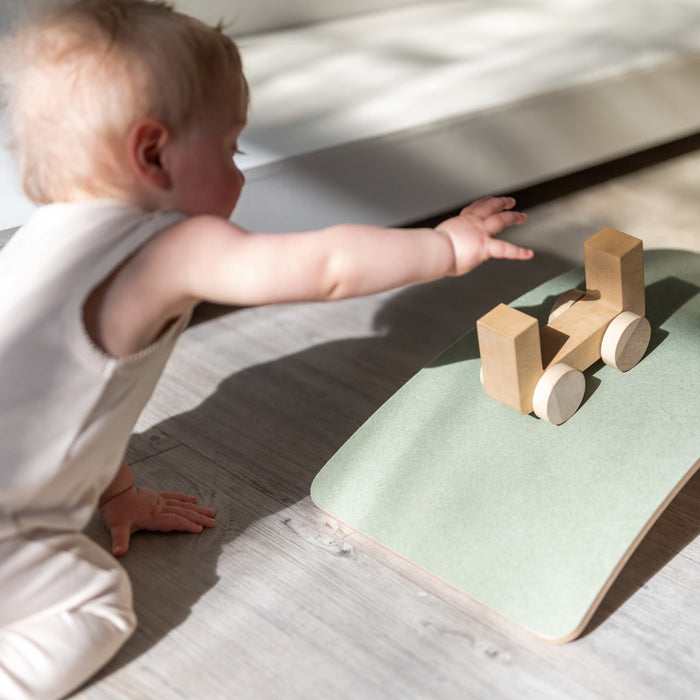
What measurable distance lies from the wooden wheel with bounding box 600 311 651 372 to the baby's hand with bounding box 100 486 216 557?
46 cm

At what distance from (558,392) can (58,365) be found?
1.56ft

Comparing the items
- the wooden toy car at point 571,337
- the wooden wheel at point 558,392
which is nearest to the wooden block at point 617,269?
the wooden toy car at point 571,337

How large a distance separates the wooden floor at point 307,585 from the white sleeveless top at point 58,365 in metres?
0.18

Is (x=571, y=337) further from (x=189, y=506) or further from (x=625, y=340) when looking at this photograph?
(x=189, y=506)

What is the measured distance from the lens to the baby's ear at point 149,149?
2.52 ft

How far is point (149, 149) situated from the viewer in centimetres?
79

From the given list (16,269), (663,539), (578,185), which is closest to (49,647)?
(16,269)


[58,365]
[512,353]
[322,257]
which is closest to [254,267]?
[322,257]

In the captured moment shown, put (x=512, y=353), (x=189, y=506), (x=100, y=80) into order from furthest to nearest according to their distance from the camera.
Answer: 1. (x=189, y=506)
2. (x=512, y=353)
3. (x=100, y=80)

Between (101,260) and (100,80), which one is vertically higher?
(100,80)

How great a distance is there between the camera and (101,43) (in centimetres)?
76

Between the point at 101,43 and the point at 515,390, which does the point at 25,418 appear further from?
the point at 515,390

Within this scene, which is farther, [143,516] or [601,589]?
[143,516]

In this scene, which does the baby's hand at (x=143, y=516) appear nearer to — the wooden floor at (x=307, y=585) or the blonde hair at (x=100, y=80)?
the wooden floor at (x=307, y=585)
